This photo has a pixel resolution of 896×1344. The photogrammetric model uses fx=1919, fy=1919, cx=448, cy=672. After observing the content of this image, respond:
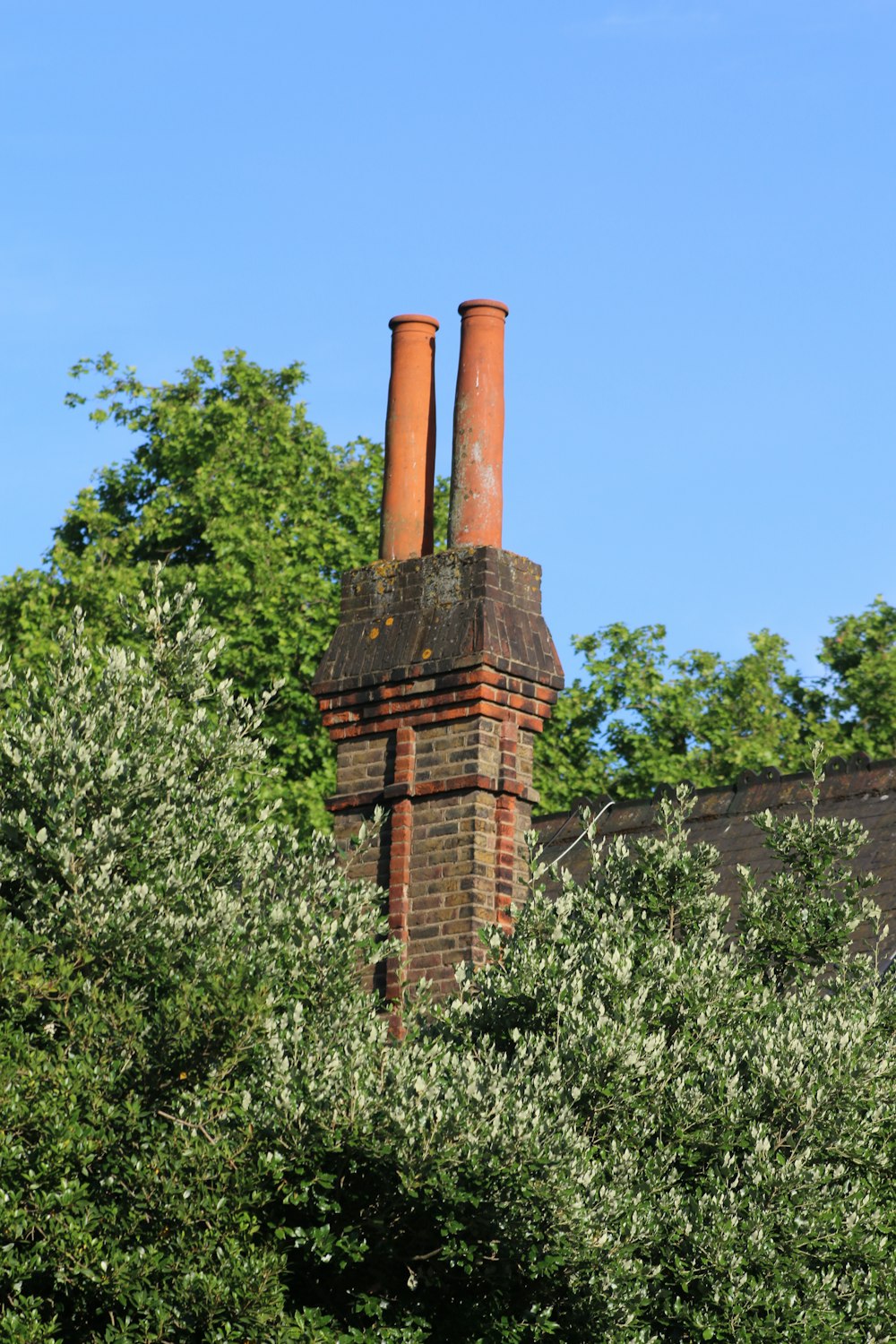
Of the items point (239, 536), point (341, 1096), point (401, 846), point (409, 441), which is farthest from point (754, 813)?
point (239, 536)

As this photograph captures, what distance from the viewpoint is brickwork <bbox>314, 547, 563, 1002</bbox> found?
10953 millimetres

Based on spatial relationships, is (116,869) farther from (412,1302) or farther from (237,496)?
(237,496)

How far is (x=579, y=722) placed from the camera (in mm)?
34156

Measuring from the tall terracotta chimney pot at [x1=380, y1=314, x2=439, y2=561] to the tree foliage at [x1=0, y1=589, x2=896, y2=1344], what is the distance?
2.51 meters

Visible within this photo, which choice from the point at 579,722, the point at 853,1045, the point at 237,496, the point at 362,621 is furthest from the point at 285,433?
the point at 853,1045

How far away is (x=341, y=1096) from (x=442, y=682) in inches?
154

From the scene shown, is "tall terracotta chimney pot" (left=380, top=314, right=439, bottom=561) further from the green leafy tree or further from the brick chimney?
the green leafy tree

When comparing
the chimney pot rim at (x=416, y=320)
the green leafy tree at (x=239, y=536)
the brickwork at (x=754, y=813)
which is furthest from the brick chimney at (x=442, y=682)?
the green leafy tree at (x=239, y=536)

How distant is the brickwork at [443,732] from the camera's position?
431 inches

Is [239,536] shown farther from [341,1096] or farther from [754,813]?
[341,1096]

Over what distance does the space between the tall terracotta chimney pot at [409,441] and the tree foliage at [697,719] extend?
19.7 metres

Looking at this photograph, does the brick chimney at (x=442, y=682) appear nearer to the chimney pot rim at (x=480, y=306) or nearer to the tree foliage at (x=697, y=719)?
the chimney pot rim at (x=480, y=306)

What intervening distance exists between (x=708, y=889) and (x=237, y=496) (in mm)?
23212

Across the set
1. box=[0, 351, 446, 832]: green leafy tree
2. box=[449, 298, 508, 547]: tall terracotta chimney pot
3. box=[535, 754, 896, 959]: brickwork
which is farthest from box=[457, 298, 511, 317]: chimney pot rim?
box=[0, 351, 446, 832]: green leafy tree
